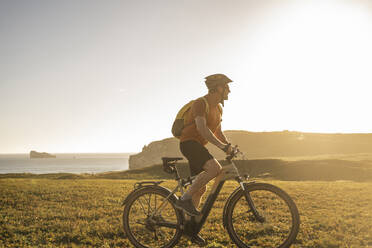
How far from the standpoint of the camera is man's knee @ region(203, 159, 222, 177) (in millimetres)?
5055

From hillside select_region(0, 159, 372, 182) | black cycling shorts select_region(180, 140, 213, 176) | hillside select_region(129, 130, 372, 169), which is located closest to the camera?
black cycling shorts select_region(180, 140, 213, 176)

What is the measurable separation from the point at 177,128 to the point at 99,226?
406 centimetres

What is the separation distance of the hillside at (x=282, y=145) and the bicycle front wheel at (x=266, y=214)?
89481 millimetres

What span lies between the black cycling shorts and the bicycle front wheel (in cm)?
82

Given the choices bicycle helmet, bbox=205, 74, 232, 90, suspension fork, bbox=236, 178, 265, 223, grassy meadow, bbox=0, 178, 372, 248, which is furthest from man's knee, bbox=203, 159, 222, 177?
grassy meadow, bbox=0, 178, 372, 248

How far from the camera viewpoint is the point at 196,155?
523cm

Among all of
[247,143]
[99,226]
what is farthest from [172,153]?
[99,226]

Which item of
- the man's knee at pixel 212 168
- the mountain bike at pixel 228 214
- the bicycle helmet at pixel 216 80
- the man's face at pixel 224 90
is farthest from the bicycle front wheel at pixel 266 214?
the bicycle helmet at pixel 216 80

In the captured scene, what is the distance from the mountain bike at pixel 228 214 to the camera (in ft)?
16.0

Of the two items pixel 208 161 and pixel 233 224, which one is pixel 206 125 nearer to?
pixel 208 161

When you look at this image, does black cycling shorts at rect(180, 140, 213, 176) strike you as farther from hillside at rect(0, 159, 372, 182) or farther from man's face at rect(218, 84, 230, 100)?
hillside at rect(0, 159, 372, 182)

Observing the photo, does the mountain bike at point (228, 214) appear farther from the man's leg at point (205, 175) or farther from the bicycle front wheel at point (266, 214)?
the man's leg at point (205, 175)

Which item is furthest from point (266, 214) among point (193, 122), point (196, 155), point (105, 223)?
point (105, 223)

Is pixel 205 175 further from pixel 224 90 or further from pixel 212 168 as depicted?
pixel 224 90
